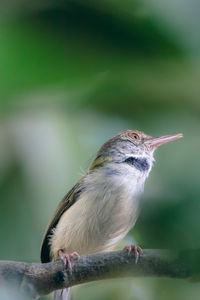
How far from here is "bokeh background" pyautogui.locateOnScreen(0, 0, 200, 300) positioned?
326 mm

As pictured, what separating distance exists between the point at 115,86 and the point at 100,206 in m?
2.82

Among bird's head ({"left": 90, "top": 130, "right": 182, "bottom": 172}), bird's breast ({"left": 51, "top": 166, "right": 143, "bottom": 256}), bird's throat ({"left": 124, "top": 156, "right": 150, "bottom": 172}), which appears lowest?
bird's breast ({"left": 51, "top": 166, "right": 143, "bottom": 256})

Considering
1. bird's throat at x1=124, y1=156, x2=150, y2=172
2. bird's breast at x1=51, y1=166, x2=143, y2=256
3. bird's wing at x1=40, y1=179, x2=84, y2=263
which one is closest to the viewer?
bird's breast at x1=51, y1=166, x2=143, y2=256

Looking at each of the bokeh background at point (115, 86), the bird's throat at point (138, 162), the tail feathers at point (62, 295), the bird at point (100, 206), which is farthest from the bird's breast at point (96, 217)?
the bokeh background at point (115, 86)

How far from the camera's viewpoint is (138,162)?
3.60 meters

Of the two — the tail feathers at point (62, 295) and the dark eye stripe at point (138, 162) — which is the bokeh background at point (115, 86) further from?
the tail feathers at point (62, 295)

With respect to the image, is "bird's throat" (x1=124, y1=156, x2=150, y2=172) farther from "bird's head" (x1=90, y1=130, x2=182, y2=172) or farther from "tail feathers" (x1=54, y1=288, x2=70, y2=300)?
"tail feathers" (x1=54, y1=288, x2=70, y2=300)

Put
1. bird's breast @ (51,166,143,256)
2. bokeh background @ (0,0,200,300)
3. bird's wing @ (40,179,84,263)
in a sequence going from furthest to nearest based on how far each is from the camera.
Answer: bird's wing @ (40,179,84,263) < bird's breast @ (51,166,143,256) < bokeh background @ (0,0,200,300)

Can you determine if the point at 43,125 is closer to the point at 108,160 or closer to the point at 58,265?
the point at 58,265

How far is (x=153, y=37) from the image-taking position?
0.34 metres

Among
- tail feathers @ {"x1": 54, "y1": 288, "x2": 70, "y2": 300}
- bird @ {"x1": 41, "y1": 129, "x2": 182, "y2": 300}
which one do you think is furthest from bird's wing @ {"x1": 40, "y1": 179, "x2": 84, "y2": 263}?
tail feathers @ {"x1": 54, "y1": 288, "x2": 70, "y2": 300}

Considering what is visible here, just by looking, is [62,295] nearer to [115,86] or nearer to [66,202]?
[66,202]

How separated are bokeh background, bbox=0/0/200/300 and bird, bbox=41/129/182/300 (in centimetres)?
261

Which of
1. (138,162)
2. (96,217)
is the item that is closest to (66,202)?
(96,217)
